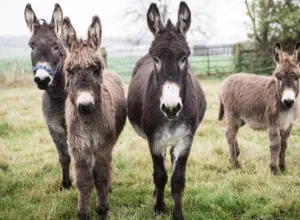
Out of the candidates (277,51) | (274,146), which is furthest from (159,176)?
(277,51)

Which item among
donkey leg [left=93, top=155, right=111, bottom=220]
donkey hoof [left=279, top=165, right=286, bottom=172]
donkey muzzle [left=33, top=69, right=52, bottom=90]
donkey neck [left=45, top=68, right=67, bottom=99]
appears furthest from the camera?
donkey hoof [left=279, top=165, right=286, bottom=172]

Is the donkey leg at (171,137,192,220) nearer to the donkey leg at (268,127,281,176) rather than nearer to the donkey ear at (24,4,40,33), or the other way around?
the donkey leg at (268,127,281,176)

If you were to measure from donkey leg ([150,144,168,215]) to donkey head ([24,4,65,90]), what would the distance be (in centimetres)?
147

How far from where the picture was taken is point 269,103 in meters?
5.21

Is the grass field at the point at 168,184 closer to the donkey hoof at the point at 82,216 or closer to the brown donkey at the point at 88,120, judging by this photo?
the donkey hoof at the point at 82,216

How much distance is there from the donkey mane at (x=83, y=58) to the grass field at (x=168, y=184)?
1.60m

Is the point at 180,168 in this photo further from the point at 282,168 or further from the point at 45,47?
the point at 282,168

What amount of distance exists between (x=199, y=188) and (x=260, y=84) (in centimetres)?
244

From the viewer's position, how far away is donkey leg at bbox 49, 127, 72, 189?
4.35 metres

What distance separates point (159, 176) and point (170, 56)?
1.40m

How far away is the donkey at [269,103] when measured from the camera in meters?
4.79

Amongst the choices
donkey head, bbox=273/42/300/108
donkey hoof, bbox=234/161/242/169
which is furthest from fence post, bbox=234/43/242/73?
donkey hoof, bbox=234/161/242/169

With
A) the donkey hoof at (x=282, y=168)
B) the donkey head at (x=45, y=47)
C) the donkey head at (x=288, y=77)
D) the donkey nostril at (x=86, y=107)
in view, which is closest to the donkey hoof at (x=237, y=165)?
the donkey hoof at (x=282, y=168)

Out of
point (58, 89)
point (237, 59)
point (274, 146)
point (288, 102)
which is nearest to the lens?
point (58, 89)
